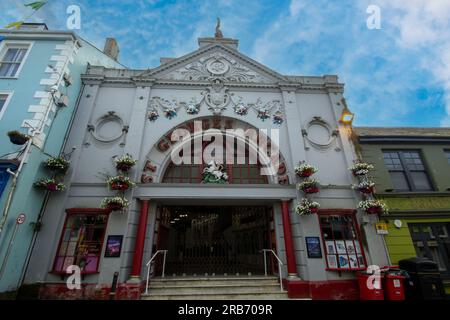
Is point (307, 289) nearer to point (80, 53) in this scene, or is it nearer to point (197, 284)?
point (197, 284)

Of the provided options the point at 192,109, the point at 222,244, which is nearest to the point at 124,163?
the point at 192,109

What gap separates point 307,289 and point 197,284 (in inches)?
163

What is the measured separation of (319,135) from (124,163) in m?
9.33

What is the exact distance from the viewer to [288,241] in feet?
27.3

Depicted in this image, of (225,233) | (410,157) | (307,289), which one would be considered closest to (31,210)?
(225,233)

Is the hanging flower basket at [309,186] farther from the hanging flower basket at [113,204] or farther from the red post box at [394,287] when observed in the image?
the hanging flower basket at [113,204]

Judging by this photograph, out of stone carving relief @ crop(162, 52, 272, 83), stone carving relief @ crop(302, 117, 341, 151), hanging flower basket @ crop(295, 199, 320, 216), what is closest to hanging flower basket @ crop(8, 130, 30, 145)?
stone carving relief @ crop(162, 52, 272, 83)

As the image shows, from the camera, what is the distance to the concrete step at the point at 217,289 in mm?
7508

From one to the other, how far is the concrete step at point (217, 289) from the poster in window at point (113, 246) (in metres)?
1.87

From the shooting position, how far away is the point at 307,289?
300 inches

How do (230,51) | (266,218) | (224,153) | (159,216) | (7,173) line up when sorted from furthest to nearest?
1. (230,51)
2. (224,153)
3. (266,218)
4. (159,216)
5. (7,173)

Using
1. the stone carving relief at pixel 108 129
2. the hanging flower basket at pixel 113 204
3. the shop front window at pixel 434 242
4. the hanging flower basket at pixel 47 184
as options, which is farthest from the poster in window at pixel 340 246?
the hanging flower basket at pixel 47 184

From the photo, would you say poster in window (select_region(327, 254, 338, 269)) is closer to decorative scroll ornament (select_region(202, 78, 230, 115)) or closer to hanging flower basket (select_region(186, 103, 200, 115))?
decorative scroll ornament (select_region(202, 78, 230, 115))

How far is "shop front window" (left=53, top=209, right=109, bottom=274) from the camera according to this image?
765 cm
